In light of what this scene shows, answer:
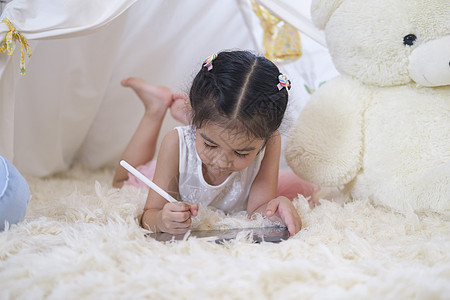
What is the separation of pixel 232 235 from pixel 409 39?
655mm

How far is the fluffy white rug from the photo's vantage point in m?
0.65

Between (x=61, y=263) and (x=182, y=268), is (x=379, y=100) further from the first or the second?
(x=61, y=263)

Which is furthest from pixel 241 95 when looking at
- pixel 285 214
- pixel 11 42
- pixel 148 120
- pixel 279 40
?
pixel 279 40

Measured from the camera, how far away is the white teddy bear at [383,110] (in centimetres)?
108

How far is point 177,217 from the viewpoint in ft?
3.09

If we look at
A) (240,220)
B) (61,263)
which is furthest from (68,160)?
(61,263)

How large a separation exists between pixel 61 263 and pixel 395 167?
0.82 m

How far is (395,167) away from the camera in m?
1.13

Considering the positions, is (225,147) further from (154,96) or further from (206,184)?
(154,96)

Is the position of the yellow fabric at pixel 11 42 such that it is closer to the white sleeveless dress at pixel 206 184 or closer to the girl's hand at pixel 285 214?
the white sleeveless dress at pixel 206 184

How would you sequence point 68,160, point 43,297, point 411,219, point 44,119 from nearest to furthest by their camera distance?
point 43,297, point 411,219, point 44,119, point 68,160

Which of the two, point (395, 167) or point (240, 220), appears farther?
point (395, 167)

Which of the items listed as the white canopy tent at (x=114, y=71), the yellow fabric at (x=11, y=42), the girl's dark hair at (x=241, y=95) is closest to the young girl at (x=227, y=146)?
the girl's dark hair at (x=241, y=95)

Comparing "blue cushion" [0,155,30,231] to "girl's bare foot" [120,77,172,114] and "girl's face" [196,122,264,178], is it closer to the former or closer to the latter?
"girl's face" [196,122,264,178]
